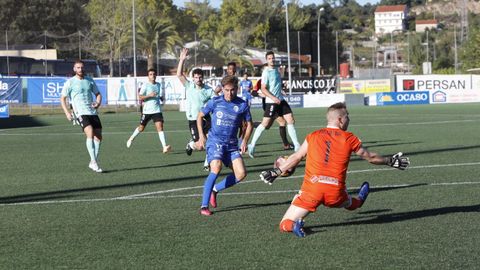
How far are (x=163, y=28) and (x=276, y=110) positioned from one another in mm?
58382

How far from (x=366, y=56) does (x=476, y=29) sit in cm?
9237

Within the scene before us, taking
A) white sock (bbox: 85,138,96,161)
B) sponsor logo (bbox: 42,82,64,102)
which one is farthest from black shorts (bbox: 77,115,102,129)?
sponsor logo (bbox: 42,82,64,102)

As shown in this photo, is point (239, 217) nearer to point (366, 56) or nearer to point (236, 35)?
point (236, 35)

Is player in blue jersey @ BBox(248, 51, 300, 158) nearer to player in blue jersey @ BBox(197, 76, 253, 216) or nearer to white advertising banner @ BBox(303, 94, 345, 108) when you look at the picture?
player in blue jersey @ BBox(197, 76, 253, 216)

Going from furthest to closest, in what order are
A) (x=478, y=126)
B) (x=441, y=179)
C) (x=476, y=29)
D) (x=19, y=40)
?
(x=476, y=29) < (x=19, y=40) < (x=478, y=126) < (x=441, y=179)

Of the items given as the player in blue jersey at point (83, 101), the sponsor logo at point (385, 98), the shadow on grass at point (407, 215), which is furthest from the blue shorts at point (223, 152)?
the sponsor logo at point (385, 98)

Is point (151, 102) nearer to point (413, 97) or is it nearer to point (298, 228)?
point (298, 228)

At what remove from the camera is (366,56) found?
17388cm

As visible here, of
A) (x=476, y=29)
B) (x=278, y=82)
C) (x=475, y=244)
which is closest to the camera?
(x=475, y=244)

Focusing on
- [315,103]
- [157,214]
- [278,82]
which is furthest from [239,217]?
[315,103]

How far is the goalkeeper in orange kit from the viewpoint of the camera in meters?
7.93

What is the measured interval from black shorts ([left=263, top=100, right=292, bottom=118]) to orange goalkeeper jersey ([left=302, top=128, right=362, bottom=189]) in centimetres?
953

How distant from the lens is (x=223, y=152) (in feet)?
32.3

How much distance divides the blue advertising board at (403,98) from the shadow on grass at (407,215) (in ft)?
135
